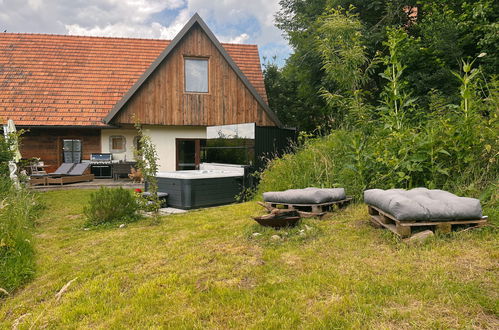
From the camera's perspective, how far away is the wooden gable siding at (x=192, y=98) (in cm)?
1254

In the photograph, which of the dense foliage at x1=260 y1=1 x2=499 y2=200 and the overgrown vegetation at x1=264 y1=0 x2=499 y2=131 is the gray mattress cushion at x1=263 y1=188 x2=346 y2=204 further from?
the overgrown vegetation at x1=264 y1=0 x2=499 y2=131

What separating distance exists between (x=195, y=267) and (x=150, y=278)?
443 mm

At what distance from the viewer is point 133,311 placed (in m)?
2.61

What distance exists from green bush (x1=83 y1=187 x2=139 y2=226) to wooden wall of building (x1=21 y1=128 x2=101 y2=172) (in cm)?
897

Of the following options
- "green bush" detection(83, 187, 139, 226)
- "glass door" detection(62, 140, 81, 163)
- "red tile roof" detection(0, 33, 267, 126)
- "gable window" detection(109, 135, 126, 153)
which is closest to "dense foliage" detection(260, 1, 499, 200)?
"green bush" detection(83, 187, 139, 226)

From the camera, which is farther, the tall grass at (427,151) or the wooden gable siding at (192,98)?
the wooden gable siding at (192,98)

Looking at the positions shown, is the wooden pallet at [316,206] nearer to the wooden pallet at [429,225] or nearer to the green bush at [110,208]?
the wooden pallet at [429,225]

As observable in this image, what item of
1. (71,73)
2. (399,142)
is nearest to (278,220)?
(399,142)

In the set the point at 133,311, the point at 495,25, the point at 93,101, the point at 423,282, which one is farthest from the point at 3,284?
the point at 93,101

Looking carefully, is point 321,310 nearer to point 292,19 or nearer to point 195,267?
point 195,267

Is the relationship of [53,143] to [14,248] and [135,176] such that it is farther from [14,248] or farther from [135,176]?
[14,248]

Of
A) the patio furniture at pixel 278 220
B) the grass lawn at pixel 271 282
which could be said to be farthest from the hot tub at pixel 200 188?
the patio furniture at pixel 278 220

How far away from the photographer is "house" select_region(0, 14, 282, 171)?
12.7 metres

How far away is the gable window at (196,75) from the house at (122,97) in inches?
1.5
